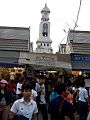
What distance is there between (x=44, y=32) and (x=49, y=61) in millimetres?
116526

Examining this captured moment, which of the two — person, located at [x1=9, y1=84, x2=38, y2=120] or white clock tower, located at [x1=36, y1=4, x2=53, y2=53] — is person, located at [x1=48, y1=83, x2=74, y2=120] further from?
white clock tower, located at [x1=36, y1=4, x2=53, y2=53]

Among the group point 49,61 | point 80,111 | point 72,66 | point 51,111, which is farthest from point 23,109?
point 72,66

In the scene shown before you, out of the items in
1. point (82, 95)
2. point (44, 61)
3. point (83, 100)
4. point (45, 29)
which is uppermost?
point (45, 29)

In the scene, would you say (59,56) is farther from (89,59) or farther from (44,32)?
(44,32)

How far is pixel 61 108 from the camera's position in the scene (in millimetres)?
7035

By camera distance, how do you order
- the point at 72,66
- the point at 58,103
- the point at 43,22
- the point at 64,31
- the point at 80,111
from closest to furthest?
the point at 58,103
the point at 80,111
the point at 72,66
the point at 64,31
the point at 43,22

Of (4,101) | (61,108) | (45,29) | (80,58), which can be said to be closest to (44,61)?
(80,58)

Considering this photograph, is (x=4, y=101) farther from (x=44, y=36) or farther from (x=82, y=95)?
(x=44, y=36)

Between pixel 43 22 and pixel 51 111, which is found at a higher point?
pixel 43 22

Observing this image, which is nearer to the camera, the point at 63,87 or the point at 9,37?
the point at 63,87

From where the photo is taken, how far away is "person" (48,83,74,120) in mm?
6980

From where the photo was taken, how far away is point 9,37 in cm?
3653

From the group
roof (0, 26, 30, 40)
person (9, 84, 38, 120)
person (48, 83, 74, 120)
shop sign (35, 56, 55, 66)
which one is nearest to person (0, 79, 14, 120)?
person (9, 84, 38, 120)

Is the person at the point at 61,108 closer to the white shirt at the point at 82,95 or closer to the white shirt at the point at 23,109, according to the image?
the white shirt at the point at 23,109
